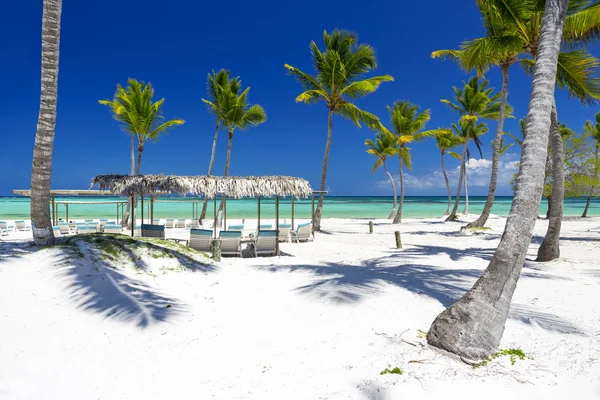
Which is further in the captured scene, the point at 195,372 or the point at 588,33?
the point at 588,33

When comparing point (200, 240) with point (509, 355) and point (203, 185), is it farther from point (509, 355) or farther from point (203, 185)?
point (509, 355)

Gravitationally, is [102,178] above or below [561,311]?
above

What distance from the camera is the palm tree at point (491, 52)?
1131 centimetres

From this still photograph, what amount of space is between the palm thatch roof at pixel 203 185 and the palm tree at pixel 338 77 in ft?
19.7

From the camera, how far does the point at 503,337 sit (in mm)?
3842

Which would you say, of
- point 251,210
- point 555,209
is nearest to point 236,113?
point 555,209

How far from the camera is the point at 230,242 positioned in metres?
9.35

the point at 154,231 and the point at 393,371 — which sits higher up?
the point at 154,231

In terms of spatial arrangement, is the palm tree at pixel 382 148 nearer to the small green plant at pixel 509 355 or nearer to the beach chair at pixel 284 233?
the beach chair at pixel 284 233

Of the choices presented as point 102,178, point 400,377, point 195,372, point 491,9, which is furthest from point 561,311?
point 102,178

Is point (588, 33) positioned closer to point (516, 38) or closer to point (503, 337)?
point (516, 38)

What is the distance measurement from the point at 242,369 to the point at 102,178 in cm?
881

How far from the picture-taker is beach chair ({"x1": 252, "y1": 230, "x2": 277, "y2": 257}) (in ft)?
31.4

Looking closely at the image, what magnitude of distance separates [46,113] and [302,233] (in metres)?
8.79
